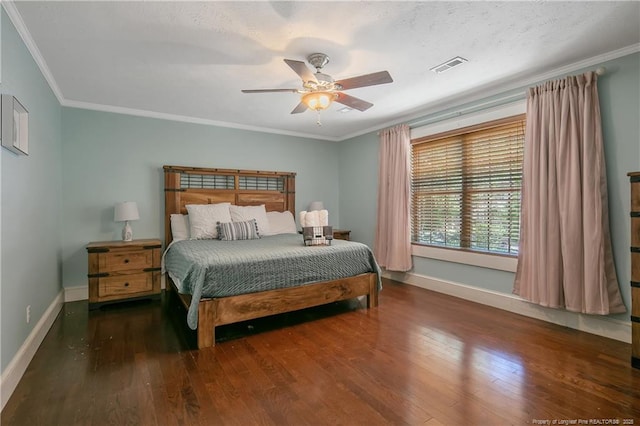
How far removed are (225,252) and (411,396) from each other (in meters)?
1.95

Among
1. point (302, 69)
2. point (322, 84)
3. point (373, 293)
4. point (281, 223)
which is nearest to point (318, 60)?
point (322, 84)

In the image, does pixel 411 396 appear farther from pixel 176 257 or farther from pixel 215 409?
pixel 176 257

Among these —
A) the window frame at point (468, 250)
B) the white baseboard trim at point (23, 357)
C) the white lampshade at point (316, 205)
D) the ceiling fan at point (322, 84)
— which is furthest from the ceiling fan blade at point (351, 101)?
the white baseboard trim at point (23, 357)

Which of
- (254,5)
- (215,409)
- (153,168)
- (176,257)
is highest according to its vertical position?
(254,5)

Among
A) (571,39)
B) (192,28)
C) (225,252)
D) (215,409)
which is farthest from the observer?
(225,252)

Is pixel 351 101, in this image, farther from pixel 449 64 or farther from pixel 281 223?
pixel 281 223

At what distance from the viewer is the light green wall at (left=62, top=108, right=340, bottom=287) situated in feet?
12.5

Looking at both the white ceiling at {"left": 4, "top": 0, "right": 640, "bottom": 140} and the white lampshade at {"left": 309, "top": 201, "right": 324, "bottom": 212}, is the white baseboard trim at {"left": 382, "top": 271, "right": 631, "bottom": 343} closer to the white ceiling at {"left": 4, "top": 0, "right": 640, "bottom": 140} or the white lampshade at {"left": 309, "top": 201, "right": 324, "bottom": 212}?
the white lampshade at {"left": 309, "top": 201, "right": 324, "bottom": 212}

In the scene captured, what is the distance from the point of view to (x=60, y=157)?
12.1 feet

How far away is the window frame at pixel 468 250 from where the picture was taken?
3.32 metres

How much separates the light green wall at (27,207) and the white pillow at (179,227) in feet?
3.97

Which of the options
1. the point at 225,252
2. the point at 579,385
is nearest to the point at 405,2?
the point at 225,252

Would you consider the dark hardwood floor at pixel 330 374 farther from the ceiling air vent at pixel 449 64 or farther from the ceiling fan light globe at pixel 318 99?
the ceiling air vent at pixel 449 64

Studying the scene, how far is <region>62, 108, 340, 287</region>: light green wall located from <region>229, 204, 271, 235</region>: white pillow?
79cm
